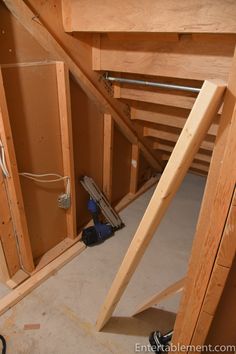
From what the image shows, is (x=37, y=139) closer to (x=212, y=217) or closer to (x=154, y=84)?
(x=154, y=84)

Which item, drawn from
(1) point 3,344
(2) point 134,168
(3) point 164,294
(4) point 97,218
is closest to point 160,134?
(2) point 134,168

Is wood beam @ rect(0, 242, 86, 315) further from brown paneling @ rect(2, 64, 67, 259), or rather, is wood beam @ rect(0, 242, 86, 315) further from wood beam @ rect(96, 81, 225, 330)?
wood beam @ rect(96, 81, 225, 330)

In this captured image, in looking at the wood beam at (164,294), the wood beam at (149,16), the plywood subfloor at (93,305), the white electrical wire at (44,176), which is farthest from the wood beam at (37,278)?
the wood beam at (149,16)

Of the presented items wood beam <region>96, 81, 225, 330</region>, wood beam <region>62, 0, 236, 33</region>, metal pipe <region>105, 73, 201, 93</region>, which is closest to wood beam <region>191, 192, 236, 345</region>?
wood beam <region>96, 81, 225, 330</region>

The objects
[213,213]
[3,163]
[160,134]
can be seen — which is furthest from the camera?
[160,134]

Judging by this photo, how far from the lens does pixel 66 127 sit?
1.70 m

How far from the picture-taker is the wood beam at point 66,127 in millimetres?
1546

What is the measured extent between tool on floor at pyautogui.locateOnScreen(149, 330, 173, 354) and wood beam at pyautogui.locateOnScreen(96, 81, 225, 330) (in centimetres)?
48

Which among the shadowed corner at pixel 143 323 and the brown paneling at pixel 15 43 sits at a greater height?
the brown paneling at pixel 15 43

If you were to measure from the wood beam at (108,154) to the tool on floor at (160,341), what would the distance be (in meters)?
1.33

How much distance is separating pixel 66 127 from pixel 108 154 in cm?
63

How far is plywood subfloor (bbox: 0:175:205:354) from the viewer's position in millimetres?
1412

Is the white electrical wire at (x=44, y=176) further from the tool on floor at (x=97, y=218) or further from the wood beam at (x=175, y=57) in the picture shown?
the wood beam at (x=175, y=57)

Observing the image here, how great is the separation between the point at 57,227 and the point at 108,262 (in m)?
0.51
